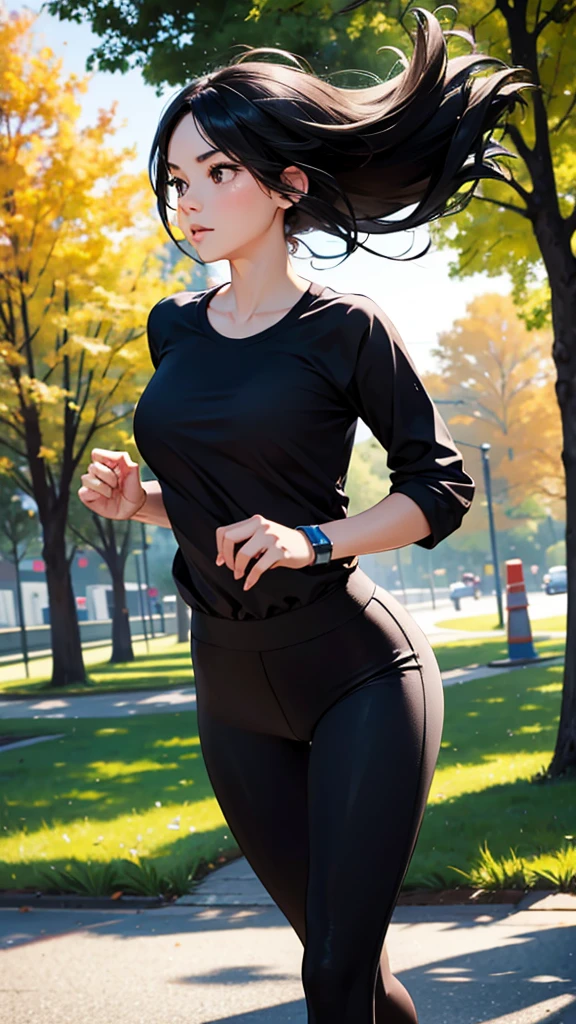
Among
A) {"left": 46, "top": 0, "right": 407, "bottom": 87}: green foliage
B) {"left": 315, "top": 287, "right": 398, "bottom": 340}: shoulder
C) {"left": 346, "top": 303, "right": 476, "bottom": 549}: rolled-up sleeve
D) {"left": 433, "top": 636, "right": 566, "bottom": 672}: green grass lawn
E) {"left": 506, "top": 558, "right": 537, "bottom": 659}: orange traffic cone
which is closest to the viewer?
{"left": 346, "top": 303, "right": 476, "bottom": 549}: rolled-up sleeve

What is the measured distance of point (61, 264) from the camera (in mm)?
18906

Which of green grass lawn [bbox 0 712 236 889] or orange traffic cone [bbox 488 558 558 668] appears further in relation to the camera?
orange traffic cone [bbox 488 558 558 668]

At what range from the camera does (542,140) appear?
319 inches

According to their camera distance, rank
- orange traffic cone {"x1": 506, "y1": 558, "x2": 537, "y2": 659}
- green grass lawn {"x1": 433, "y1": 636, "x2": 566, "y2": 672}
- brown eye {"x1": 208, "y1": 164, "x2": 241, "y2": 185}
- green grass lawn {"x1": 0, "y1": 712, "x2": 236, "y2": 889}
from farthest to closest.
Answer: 1. green grass lawn {"x1": 433, "y1": 636, "x2": 566, "y2": 672}
2. orange traffic cone {"x1": 506, "y1": 558, "x2": 537, "y2": 659}
3. green grass lawn {"x1": 0, "y1": 712, "x2": 236, "y2": 889}
4. brown eye {"x1": 208, "y1": 164, "x2": 241, "y2": 185}

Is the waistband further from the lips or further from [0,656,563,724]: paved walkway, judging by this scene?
[0,656,563,724]: paved walkway

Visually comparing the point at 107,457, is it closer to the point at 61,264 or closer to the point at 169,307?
the point at 169,307

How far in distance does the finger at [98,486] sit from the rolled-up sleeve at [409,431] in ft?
1.83

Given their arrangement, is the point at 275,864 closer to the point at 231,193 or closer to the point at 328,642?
the point at 328,642

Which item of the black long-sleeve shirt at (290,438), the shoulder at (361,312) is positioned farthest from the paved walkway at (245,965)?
the shoulder at (361,312)

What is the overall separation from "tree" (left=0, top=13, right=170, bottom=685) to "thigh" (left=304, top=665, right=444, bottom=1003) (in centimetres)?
1662

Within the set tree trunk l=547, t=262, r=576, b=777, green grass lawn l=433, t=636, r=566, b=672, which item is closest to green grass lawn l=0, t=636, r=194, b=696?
green grass lawn l=433, t=636, r=566, b=672

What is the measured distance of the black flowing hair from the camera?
2418 mm

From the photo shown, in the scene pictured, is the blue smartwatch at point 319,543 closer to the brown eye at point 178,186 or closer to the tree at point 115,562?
the brown eye at point 178,186

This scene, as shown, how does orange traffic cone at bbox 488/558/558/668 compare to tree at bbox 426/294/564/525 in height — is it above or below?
below
